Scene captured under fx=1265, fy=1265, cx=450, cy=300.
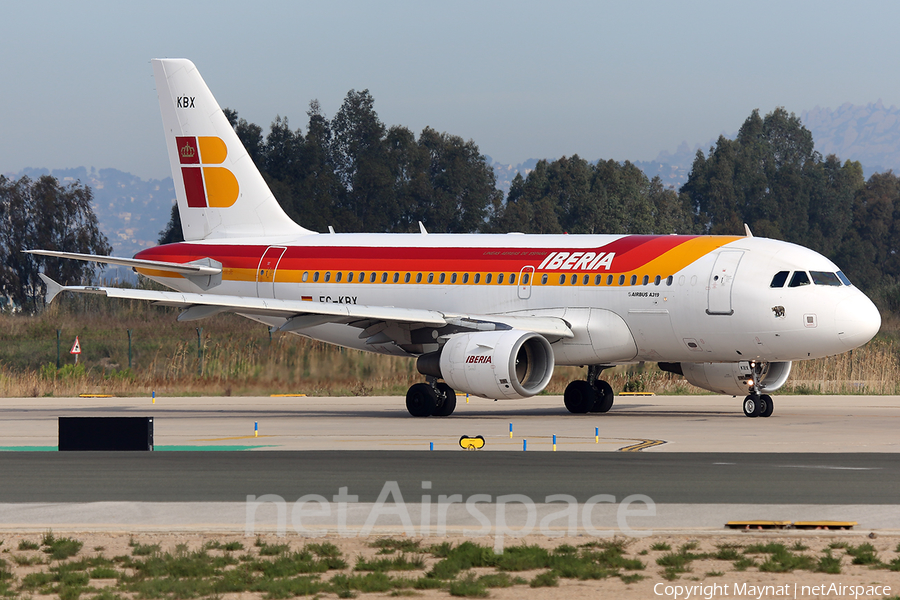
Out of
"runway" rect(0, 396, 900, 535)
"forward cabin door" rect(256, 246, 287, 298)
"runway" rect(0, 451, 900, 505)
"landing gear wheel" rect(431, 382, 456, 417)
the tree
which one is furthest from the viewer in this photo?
the tree

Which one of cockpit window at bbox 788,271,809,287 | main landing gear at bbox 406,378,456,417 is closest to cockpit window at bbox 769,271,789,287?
cockpit window at bbox 788,271,809,287

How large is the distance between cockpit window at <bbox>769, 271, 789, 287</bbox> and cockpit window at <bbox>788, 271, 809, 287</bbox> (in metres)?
0.18

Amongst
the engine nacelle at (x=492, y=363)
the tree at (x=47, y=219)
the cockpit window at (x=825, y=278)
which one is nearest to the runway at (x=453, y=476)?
the engine nacelle at (x=492, y=363)

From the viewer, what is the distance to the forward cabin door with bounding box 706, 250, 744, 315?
29.4m

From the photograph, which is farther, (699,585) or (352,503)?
(352,503)

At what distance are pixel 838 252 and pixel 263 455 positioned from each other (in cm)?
9756

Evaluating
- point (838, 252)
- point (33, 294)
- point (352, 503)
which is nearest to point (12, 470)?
point (352, 503)

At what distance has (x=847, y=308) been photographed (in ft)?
93.6

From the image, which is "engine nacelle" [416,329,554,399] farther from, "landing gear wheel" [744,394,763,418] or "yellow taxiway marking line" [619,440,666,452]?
"yellow taxiway marking line" [619,440,666,452]

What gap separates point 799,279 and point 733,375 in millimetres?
3863

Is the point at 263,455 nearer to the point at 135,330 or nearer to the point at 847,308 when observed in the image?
the point at 847,308

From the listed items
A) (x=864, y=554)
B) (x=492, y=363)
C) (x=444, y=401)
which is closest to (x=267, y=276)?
(x=444, y=401)

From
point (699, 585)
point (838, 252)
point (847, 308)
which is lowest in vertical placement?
point (699, 585)

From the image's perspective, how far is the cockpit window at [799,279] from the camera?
2895 cm
